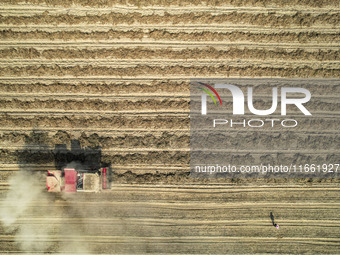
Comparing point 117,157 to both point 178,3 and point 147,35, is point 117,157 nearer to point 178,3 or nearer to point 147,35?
point 147,35

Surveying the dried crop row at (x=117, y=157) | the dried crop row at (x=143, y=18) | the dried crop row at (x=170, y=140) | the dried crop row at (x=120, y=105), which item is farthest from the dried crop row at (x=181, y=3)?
the dried crop row at (x=117, y=157)

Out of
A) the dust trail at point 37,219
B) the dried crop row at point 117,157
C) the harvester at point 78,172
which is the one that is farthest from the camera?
the dried crop row at point 117,157

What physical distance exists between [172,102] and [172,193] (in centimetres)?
392

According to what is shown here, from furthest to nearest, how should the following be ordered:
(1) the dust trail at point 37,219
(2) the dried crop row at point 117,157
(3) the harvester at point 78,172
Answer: (2) the dried crop row at point 117,157 < (1) the dust trail at point 37,219 < (3) the harvester at point 78,172

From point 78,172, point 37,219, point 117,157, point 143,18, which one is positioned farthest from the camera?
point 143,18

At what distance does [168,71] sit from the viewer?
29.8ft

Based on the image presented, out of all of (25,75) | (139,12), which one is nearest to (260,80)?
(139,12)

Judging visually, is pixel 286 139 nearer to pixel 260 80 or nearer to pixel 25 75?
pixel 260 80

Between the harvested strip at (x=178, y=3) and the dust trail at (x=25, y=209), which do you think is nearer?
the dust trail at (x=25, y=209)

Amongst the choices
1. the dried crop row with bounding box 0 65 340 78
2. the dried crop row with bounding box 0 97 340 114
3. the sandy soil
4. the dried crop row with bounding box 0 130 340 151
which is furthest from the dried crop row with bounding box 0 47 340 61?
the dried crop row with bounding box 0 130 340 151

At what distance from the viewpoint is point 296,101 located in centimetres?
917

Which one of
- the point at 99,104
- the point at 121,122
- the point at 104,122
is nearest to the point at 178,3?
the point at 99,104

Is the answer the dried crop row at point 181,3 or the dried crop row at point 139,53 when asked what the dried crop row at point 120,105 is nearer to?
the dried crop row at point 139,53

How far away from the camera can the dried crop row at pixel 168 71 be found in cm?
907
